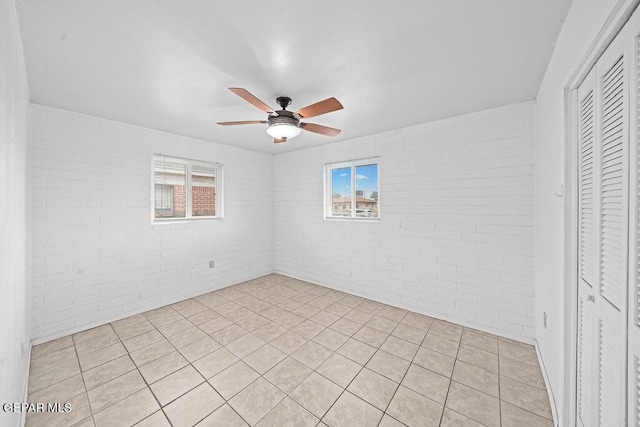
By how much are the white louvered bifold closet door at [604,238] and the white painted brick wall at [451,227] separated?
135 centimetres

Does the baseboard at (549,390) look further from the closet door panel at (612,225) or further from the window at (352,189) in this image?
the window at (352,189)

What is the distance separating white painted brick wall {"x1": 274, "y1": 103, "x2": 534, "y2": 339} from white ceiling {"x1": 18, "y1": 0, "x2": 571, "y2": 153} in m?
0.44

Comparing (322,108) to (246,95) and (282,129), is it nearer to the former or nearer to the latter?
(282,129)

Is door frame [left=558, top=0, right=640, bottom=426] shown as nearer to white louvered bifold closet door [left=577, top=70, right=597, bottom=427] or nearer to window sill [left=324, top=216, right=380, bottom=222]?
white louvered bifold closet door [left=577, top=70, right=597, bottom=427]

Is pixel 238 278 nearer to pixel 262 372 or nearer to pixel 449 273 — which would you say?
pixel 262 372

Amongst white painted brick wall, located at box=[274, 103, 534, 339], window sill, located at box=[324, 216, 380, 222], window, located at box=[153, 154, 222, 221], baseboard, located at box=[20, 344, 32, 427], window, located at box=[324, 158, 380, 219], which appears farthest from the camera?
window, located at box=[324, 158, 380, 219]

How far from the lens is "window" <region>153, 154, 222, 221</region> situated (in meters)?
3.51

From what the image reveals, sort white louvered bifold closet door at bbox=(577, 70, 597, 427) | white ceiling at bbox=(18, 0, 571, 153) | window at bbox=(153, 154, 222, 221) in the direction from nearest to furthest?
white louvered bifold closet door at bbox=(577, 70, 597, 427)
white ceiling at bbox=(18, 0, 571, 153)
window at bbox=(153, 154, 222, 221)

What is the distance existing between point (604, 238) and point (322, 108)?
1838 millimetres

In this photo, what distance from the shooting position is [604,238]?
3.55 ft

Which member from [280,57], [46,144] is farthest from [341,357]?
[46,144]

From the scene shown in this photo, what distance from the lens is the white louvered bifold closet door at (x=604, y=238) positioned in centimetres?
91

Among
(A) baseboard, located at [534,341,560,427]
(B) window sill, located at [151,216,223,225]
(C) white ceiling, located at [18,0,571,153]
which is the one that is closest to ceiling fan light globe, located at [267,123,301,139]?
(C) white ceiling, located at [18,0,571,153]

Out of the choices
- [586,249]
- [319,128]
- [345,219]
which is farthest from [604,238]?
[345,219]
